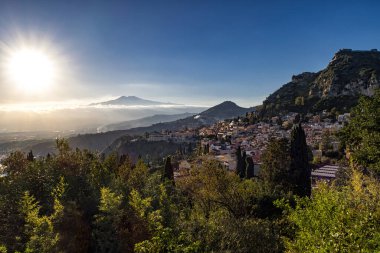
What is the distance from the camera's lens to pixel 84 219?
14.5m

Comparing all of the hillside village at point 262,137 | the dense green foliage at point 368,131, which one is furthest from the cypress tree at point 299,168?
the hillside village at point 262,137

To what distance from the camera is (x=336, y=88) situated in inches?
5925

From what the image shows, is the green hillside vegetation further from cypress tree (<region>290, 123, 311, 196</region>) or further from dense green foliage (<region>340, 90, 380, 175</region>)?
cypress tree (<region>290, 123, 311, 196</region>)

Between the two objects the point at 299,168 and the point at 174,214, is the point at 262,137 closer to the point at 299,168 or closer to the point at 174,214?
the point at 299,168

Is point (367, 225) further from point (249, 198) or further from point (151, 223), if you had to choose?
point (249, 198)

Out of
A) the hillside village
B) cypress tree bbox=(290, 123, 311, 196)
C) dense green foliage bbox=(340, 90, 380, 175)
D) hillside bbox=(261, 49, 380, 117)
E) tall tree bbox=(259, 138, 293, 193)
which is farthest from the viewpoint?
hillside bbox=(261, 49, 380, 117)

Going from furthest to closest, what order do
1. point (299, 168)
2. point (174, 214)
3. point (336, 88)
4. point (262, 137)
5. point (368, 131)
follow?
point (336, 88), point (262, 137), point (299, 168), point (368, 131), point (174, 214)

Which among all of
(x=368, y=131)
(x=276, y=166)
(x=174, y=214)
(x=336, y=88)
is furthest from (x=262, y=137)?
(x=174, y=214)

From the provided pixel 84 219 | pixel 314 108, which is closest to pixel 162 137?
pixel 314 108

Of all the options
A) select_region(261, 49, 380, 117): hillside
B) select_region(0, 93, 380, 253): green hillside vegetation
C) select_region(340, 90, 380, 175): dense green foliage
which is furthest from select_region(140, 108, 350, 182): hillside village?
select_region(0, 93, 380, 253): green hillside vegetation

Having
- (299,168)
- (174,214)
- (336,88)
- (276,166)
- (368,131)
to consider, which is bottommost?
(299,168)

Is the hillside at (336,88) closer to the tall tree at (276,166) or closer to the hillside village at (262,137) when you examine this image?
the hillside village at (262,137)

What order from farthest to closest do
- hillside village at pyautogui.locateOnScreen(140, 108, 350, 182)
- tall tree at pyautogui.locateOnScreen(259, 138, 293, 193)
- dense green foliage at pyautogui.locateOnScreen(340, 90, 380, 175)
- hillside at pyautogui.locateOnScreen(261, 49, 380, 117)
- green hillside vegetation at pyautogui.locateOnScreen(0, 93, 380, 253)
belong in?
hillside at pyautogui.locateOnScreen(261, 49, 380, 117), hillside village at pyautogui.locateOnScreen(140, 108, 350, 182), tall tree at pyautogui.locateOnScreen(259, 138, 293, 193), dense green foliage at pyautogui.locateOnScreen(340, 90, 380, 175), green hillside vegetation at pyautogui.locateOnScreen(0, 93, 380, 253)

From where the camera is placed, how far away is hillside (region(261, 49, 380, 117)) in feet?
457
